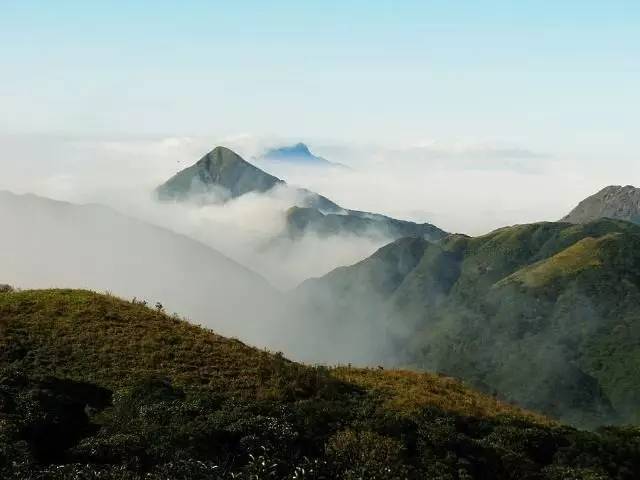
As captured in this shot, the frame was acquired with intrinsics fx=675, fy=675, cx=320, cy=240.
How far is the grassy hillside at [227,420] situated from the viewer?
2628 cm

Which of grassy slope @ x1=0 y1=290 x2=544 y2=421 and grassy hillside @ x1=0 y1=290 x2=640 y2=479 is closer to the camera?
grassy hillside @ x1=0 y1=290 x2=640 y2=479

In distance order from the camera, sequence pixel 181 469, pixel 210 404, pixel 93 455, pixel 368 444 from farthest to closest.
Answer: pixel 210 404 < pixel 368 444 < pixel 93 455 < pixel 181 469

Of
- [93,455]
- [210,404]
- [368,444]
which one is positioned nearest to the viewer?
[93,455]

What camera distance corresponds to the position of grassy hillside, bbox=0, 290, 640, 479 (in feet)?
86.2

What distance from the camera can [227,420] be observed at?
3006 centimetres

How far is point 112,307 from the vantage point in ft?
169

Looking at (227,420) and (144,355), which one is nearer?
(227,420)

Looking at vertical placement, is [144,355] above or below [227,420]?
above

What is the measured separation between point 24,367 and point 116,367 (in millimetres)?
5186

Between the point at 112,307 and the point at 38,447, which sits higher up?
the point at 112,307

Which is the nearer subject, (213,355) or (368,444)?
(368,444)

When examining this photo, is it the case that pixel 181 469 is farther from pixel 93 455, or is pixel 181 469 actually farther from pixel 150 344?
pixel 150 344

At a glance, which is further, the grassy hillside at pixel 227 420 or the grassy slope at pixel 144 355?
the grassy slope at pixel 144 355

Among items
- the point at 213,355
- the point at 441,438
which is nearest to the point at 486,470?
the point at 441,438
